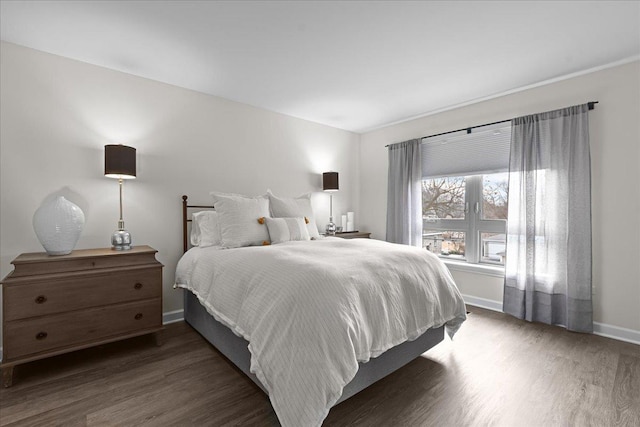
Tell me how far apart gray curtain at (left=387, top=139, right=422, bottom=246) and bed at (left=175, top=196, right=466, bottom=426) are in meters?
1.93

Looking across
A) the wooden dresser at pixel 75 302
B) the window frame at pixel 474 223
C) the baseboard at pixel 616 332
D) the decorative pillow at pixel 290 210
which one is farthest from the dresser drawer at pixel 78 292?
the baseboard at pixel 616 332

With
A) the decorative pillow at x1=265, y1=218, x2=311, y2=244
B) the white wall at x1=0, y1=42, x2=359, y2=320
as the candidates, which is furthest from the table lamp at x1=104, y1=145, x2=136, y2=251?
the decorative pillow at x1=265, y1=218, x2=311, y2=244

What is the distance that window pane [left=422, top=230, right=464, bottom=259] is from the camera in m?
4.09

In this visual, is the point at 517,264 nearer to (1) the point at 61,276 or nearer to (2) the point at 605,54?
(2) the point at 605,54

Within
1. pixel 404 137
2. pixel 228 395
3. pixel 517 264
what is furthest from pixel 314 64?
pixel 517 264

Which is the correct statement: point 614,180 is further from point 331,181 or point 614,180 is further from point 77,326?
point 77,326

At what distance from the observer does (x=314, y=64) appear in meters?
2.79

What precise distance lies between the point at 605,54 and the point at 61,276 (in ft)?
15.8

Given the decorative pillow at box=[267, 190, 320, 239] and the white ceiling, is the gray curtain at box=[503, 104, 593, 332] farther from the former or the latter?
the decorative pillow at box=[267, 190, 320, 239]

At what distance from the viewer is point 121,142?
115 inches

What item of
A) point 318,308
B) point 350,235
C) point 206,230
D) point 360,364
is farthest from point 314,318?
point 350,235

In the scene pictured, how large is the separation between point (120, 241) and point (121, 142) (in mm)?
1005

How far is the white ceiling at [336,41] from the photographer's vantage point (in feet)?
6.64

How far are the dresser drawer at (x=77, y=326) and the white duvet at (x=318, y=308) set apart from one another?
1.95 feet
